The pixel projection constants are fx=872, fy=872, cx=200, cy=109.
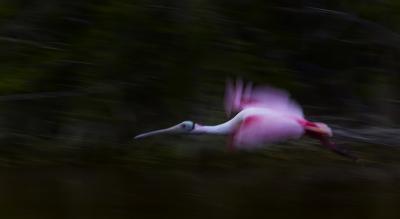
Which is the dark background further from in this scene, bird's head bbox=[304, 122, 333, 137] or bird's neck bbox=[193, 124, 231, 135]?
bird's head bbox=[304, 122, 333, 137]

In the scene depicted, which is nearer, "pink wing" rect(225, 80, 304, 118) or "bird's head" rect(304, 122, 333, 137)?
"bird's head" rect(304, 122, 333, 137)

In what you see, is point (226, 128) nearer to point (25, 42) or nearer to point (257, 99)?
point (257, 99)

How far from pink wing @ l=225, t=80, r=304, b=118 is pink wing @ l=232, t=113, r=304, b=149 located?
51 mm

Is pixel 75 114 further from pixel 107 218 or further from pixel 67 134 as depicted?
pixel 107 218

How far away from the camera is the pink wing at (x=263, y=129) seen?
2.21 metres

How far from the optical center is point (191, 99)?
2830 millimetres

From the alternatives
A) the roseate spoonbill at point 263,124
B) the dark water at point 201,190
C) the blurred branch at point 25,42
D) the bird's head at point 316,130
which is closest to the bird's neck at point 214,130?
the roseate spoonbill at point 263,124

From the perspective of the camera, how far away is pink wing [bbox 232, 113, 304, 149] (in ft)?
7.24

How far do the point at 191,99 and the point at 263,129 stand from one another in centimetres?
66

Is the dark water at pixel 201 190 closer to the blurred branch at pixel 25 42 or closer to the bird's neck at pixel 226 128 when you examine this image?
the blurred branch at pixel 25 42

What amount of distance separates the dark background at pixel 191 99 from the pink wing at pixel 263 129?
499mm

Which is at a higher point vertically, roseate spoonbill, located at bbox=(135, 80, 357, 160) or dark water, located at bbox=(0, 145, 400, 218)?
roseate spoonbill, located at bbox=(135, 80, 357, 160)

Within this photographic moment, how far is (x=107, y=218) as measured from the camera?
10.3 ft

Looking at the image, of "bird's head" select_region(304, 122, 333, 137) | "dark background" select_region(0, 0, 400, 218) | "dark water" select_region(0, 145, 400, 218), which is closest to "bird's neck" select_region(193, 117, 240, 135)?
"bird's head" select_region(304, 122, 333, 137)
